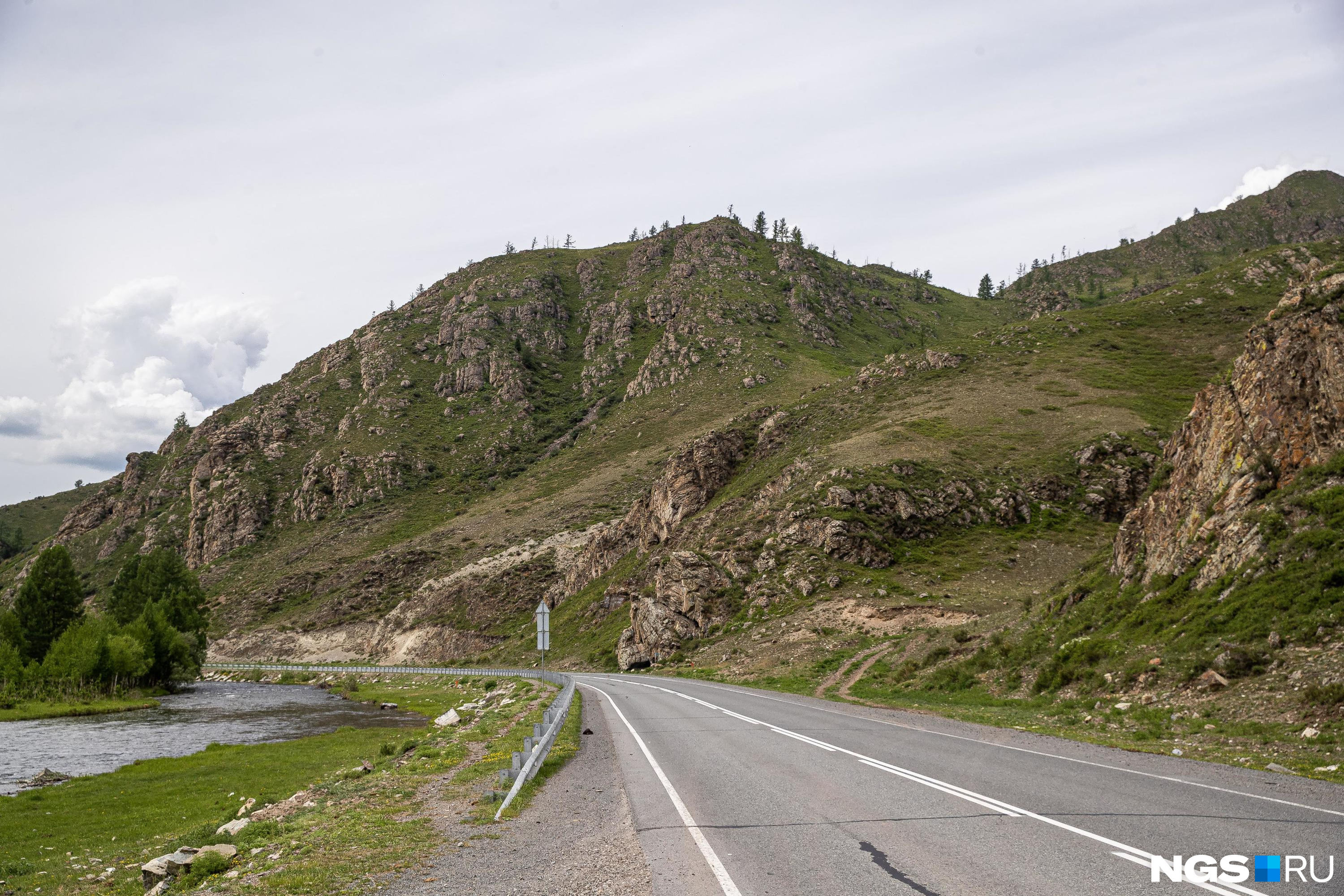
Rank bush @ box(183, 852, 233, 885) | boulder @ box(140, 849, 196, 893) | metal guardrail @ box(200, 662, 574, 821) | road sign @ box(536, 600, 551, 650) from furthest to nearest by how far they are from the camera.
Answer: road sign @ box(536, 600, 551, 650), metal guardrail @ box(200, 662, 574, 821), boulder @ box(140, 849, 196, 893), bush @ box(183, 852, 233, 885)

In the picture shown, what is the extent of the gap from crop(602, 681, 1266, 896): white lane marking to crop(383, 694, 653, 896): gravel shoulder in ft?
16.3

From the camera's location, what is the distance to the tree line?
2345 inches

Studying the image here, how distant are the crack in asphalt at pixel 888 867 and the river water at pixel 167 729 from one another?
30.7 m

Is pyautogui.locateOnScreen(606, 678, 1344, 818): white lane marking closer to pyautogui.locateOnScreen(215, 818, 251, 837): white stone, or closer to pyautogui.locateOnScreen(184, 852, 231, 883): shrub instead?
pyautogui.locateOnScreen(184, 852, 231, 883): shrub

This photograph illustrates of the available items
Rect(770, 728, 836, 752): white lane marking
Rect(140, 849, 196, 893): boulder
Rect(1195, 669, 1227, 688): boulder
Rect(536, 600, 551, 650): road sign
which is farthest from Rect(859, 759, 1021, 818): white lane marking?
Rect(536, 600, 551, 650): road sign

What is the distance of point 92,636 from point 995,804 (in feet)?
249

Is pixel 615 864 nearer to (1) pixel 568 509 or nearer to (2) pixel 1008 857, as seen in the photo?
(2) pixel 1008 857

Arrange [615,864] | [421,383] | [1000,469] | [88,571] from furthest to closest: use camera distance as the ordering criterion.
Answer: [421,383], [88,571], [1000,469], [615,864]

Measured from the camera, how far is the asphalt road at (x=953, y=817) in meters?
7.40

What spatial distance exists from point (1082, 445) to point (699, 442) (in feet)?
151

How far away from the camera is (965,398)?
288ft

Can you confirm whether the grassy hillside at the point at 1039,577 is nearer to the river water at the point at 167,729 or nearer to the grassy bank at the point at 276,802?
the grassy bank at the point at 276,802

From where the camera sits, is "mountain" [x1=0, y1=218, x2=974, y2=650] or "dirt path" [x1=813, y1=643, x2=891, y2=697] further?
"mountain" [x1=0, y1=218, x2=974, y2=650]

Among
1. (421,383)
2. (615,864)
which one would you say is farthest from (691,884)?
(421,383)
